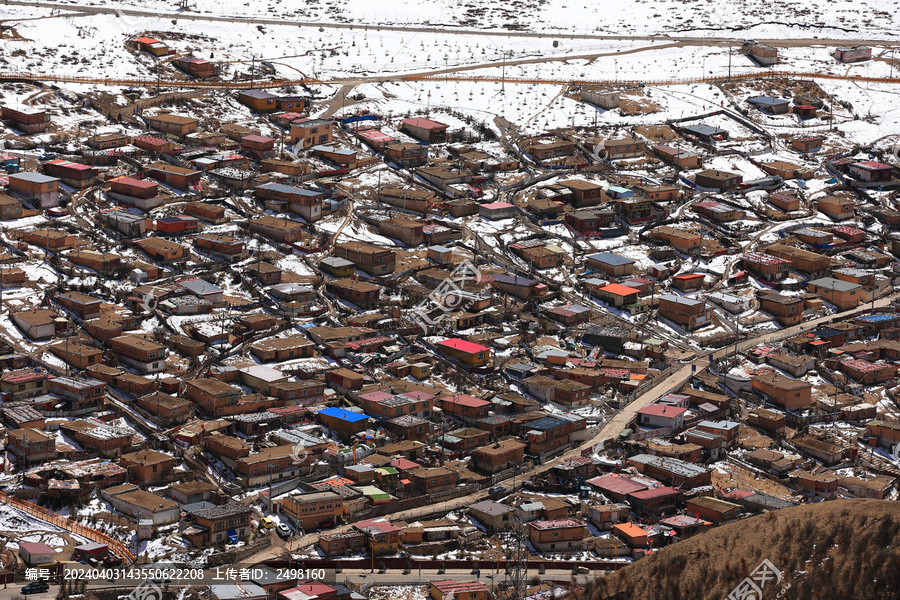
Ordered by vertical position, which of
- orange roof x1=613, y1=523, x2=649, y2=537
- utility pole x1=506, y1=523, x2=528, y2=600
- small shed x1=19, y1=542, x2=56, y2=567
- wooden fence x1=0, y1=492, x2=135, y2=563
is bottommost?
orange roof x1=613, y1=523, x2=649, y2=537

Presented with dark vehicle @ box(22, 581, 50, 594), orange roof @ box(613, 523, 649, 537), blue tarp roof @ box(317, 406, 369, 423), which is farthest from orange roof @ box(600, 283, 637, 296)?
dark vehicle @ box(22, 581, 50, 594)

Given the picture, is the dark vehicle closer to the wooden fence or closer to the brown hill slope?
the wooden fence

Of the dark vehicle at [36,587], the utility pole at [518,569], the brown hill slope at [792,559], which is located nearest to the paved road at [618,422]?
the utility pole at [518,569]

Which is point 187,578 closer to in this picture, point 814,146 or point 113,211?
point 113,211

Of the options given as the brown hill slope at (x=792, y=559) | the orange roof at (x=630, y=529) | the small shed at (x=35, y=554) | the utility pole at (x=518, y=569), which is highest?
the brown hill slope at (x=792, y=559)

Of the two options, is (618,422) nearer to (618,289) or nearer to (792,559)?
(618,289)

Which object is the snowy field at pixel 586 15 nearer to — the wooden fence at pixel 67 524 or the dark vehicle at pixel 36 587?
the wooden fence at pixel 67 524
